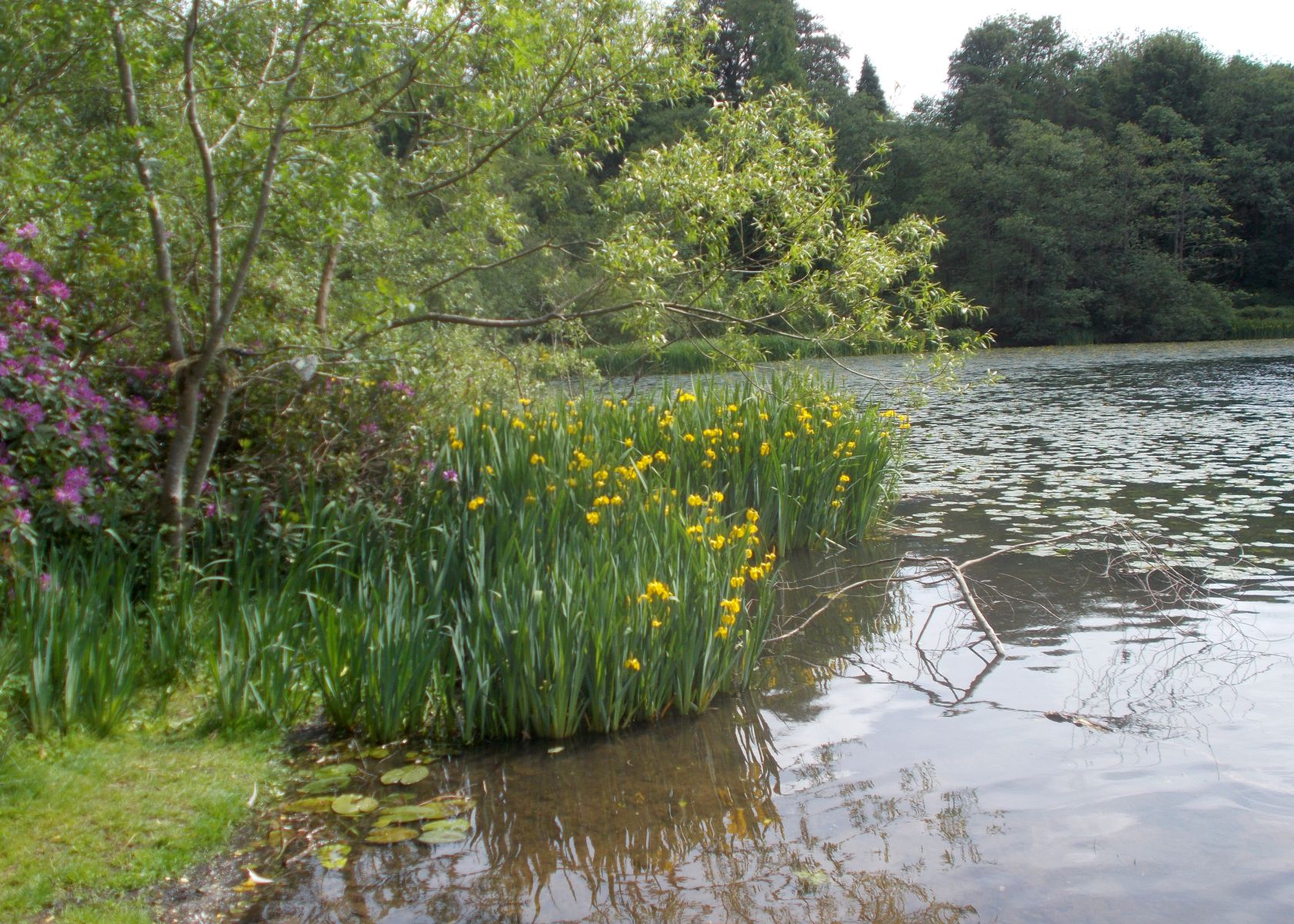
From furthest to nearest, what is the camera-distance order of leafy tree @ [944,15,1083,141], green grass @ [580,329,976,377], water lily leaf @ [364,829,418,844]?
leafy tree @ [944,15,1083,141] < green grass @ [580,329,976,377] < water lily leaf @ [364,829,418,844]

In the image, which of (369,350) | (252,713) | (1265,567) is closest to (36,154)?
(369,350)

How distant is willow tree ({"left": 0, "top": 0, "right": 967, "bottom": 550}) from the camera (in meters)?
4.94

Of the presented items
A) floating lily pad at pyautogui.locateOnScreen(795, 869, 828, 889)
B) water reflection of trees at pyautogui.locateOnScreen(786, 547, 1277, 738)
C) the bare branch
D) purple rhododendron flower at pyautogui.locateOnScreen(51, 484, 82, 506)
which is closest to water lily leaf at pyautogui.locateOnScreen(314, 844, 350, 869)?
floating lily pad at pyautogui.locateOnScreen(795, 869, 828, 889)

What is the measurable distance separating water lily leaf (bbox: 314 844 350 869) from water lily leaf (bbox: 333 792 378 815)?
23 cm

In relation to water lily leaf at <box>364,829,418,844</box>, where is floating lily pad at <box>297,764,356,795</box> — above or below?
above

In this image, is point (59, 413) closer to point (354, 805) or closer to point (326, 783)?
point (326, 783)

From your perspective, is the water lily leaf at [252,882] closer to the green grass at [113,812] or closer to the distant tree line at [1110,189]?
the green grass at [113,812]

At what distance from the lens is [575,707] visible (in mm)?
4535

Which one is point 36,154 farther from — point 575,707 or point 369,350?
point 575,707

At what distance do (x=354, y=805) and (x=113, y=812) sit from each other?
2.59 ft

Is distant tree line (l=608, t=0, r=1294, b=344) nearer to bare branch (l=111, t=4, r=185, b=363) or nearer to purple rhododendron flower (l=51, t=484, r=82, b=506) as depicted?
bare branch (l=111, t=4, r=185, b=363)

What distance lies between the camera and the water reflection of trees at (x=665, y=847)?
10.7ft

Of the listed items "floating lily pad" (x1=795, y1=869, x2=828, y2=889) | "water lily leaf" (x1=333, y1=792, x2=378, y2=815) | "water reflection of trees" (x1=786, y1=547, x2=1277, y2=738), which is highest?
"water lily leaf" (x1=333, y1=792, x2=378, y2=815)

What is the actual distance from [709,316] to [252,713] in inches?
158
